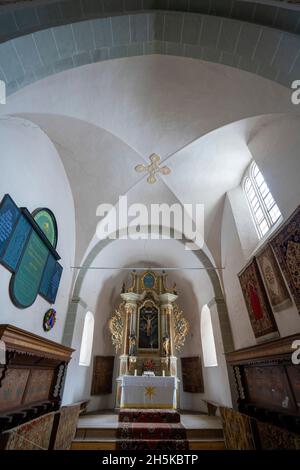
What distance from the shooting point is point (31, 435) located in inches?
123

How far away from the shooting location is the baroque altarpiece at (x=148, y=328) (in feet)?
27.5

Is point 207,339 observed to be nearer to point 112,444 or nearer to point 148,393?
point 148,393

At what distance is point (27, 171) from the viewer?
4145 millimetres

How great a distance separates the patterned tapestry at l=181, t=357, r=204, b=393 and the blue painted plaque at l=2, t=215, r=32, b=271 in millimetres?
7863

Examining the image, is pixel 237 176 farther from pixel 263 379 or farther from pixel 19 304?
pixel 19 304

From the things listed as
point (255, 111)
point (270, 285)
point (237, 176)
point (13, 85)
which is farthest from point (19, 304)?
point (237, 176)

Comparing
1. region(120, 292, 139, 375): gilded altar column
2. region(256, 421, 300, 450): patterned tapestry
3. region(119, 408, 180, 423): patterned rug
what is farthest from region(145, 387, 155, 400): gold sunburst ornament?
region(256, 421, 300, 450): patterned tapestry

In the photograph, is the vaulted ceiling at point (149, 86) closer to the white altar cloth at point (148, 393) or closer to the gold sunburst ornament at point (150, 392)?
the white altar cloth at point (148, 393)

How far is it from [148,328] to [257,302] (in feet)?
19.3

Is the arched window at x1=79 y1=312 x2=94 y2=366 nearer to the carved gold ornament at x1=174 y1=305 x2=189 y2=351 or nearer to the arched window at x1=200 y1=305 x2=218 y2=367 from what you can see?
the carved gold ornament at x1=174 y1=305 x2=189 y2=351

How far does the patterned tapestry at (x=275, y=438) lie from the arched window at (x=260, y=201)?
349 cm

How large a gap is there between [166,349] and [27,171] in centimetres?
785

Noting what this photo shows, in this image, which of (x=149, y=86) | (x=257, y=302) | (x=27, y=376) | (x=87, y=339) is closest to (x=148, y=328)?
(x=87, y=339)

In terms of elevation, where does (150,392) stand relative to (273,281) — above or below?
below
